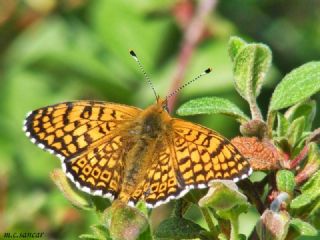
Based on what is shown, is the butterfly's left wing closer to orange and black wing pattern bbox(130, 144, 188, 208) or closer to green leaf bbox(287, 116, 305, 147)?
orange and black wing pattern bbox(130, 144, 188, 208)

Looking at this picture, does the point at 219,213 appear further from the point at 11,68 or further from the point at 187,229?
the point at 11,68

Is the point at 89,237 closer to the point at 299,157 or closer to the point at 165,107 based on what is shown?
the point at 299,157

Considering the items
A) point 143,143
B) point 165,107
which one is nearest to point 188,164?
point 143,143

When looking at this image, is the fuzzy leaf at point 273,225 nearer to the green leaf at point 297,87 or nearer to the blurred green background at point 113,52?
the green leaf at point 297,87

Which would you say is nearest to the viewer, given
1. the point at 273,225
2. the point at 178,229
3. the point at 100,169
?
the point at 273,225

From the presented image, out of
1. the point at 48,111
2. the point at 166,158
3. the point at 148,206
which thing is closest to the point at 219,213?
the point at 148,206

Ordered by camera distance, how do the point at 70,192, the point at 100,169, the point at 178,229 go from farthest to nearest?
the point at 100,169 < the point at 70,192 < the point at 178,229

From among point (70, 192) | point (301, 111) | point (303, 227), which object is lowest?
point (303, 227)

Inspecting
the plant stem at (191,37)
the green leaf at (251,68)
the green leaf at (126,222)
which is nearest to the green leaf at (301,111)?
the green leaf at (251,68)
